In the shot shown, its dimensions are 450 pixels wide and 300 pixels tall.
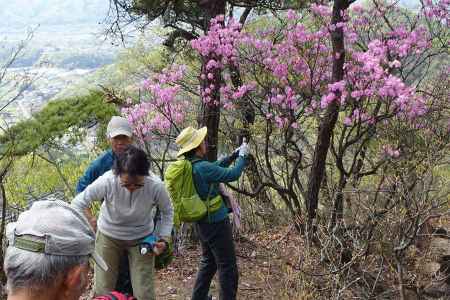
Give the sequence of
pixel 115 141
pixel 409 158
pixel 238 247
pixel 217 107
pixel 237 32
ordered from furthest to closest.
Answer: pixel 238 247 → pixel 217 107 → pixel 237 32 → pixel 409 158 → pixel 115 141

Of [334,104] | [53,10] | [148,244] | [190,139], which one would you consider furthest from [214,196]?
[53,10]

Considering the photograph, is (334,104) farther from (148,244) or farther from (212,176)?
(148,244)

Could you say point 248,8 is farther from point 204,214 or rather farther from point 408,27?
point 204,214

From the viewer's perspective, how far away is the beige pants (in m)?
3.23

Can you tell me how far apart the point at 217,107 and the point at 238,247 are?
1.84 meters

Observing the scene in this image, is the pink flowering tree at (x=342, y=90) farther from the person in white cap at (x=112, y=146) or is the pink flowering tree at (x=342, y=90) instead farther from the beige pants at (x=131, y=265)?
the person in white cap at (x=112, y=146)

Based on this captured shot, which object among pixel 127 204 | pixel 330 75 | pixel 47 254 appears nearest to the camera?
pixel 47 254

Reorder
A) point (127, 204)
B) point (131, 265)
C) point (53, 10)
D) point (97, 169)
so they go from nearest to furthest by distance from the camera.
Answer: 1. point (127, 204)
2. point (131, 265)
3. point (97, 169)
4. point (53, 10)

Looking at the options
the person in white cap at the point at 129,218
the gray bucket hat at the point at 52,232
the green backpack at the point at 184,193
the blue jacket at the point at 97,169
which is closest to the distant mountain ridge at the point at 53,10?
the blue jacket at the point at 97,169

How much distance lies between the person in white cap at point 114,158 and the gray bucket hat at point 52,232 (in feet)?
6.06

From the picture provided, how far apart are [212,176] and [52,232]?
2.09 metres

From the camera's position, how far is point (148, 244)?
318 cm

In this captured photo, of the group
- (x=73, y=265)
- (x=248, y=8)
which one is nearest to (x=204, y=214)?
(x=73, y=265)

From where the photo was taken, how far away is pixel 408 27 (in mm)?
5508
